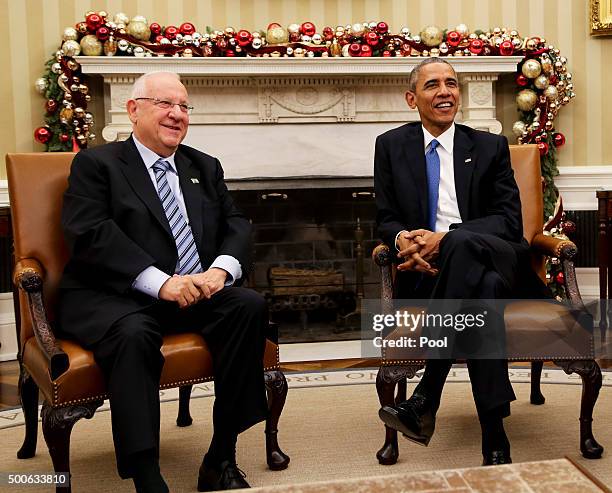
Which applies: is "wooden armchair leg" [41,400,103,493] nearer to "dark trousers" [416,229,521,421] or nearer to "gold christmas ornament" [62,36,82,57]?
"dark trousers" [416,229,521,421]

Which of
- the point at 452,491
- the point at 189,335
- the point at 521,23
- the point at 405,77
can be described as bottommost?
the point at 452,491

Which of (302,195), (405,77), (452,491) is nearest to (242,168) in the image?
(302,195)

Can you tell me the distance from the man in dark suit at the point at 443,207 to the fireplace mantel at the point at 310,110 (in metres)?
1.91

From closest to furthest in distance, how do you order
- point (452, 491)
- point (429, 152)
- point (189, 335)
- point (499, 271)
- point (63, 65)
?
point (452, 491) < point (189, 335) < point (499, 271) < point (429, 152) < point (63, 65)

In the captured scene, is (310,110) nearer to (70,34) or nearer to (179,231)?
(70,34)

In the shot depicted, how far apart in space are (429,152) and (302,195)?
6.94 feet

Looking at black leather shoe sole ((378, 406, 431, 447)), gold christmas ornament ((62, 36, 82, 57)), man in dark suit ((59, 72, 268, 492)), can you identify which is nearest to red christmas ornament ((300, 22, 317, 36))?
gold christmas ornament ((62, 36, 82, 57))

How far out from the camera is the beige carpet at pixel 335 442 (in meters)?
2.54

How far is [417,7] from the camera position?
511 centimetres

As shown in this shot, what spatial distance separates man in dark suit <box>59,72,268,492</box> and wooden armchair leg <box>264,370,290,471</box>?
0.14 metres

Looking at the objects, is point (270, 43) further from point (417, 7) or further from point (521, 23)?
point (521, 23)

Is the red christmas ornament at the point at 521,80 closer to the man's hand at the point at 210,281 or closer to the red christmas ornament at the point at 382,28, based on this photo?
the red christmas ornament at the point at 382,28

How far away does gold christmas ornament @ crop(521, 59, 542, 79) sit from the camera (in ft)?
16.3

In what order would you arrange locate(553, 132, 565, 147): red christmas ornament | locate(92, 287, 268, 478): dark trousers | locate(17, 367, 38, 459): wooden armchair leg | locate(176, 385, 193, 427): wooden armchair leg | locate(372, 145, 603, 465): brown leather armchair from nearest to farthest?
1. locate(92, 287, 268, 478): dark trousers
2. locate(372, 145, 603, 465): brown leather armchair
3. locate(17, 367, 38, 459): wooden armchair leg
4. locate(176, 385, 193, 427): wooden armchair leg
5. locate(553, 132, 565, 147): red christmas ornament
